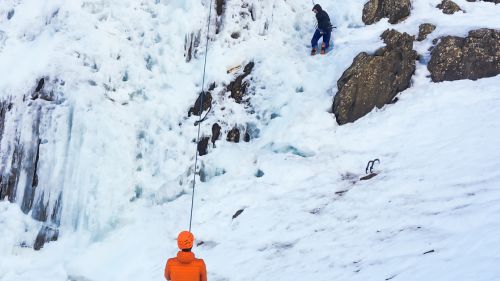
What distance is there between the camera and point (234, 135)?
422 inches

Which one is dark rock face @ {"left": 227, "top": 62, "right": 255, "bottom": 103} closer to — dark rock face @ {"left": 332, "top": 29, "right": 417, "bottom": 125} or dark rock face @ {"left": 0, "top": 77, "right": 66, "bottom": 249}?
dark rock face @ {"left": 332, "top": 29, "right": 417, "bottom": 125}

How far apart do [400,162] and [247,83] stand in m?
4.24

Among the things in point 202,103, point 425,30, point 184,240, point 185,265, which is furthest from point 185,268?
point 425,30

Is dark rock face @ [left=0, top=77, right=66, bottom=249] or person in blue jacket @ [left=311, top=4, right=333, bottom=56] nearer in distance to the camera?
dark rock face @ [left=0, top=77, right=66, bottom=249]

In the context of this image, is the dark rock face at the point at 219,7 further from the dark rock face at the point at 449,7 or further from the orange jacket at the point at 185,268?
the orange jacket at the point at 185,268

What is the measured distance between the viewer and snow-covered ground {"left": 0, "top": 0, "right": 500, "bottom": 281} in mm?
6703

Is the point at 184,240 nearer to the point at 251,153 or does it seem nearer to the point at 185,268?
the point at 185,268

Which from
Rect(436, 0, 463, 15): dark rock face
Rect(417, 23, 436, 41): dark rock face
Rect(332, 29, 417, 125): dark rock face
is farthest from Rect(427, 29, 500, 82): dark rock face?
Rect(436, 0, 463, 15): dark rock face

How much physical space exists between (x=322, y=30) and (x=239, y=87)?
2.39 metres

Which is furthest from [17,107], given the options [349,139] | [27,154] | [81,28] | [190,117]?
[349,139]

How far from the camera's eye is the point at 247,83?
37.5ft

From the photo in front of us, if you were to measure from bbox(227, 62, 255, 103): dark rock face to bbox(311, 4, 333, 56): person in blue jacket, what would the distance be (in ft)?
5.39

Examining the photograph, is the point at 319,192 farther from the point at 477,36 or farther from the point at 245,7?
the point at 245,7

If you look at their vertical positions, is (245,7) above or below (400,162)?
above
